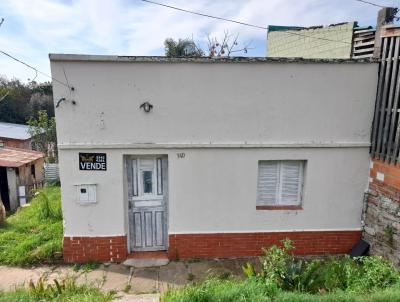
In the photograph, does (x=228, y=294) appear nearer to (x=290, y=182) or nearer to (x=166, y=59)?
(x=290, y=182)

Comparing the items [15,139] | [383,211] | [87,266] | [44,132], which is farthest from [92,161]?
[15,139]

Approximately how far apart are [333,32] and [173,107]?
562 cm

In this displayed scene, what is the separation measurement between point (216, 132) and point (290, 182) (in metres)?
1.93

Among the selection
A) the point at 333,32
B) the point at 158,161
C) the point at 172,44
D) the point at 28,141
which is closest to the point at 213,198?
the point at 158,161

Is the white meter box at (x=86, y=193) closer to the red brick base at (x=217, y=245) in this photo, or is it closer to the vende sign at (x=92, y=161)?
the vende sign at (x=92, y=161)

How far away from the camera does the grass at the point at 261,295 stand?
160 inches

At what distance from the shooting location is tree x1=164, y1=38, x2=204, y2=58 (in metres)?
14.3

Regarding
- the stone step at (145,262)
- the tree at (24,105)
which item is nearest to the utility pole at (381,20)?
the stone step at (145,262)

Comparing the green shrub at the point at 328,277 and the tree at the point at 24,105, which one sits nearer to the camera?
the green shrub at the point at 328,277

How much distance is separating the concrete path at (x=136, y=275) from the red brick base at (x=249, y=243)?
19 centimetres

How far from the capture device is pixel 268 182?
634 centimetres

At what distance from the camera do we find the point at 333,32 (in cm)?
851

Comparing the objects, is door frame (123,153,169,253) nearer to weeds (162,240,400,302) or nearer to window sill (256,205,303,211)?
weeds (162,240,400,302)

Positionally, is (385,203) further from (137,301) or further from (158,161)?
(137,301)
